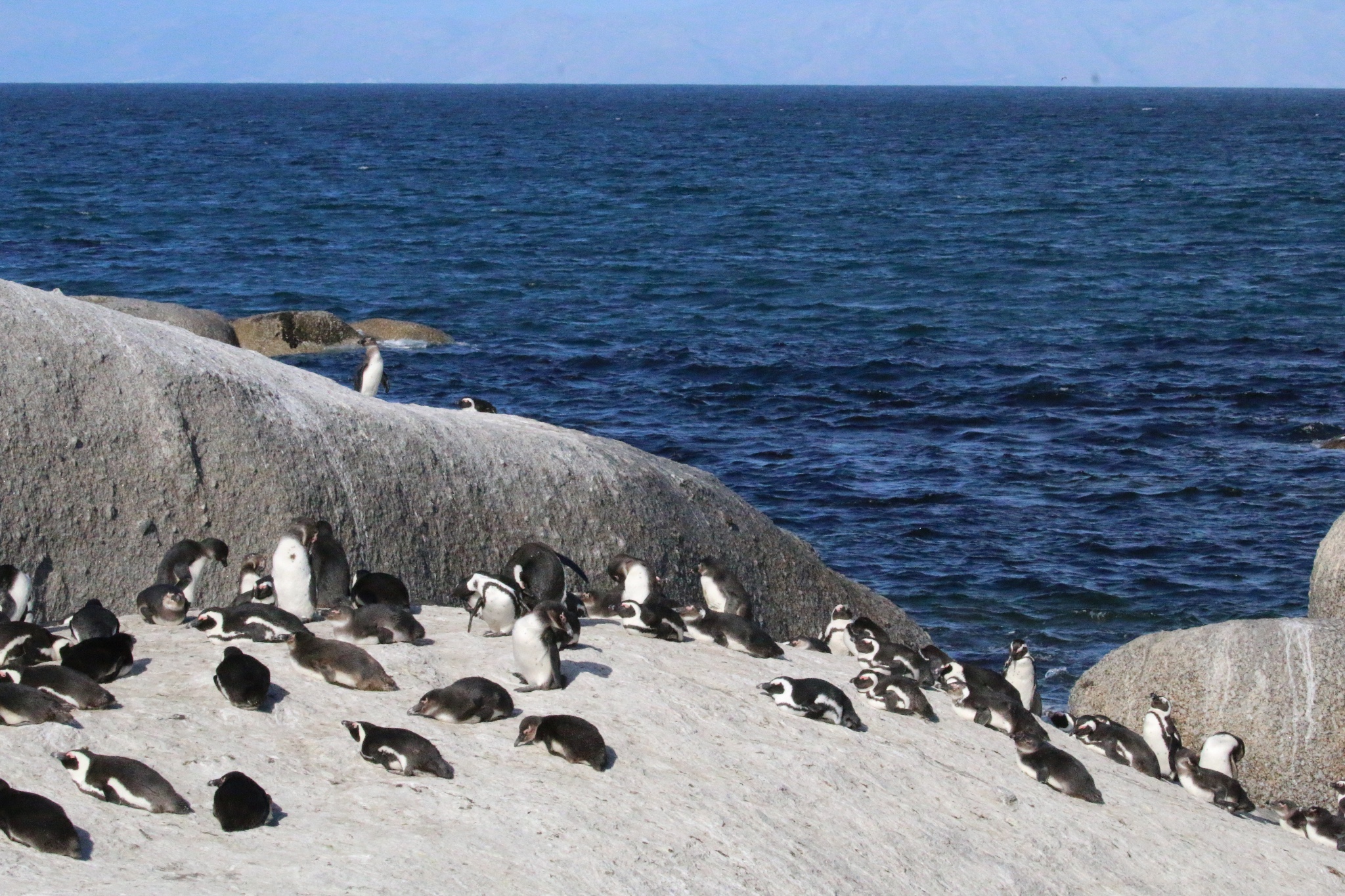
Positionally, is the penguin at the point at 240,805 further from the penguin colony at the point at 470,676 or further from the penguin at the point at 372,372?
the penguin at the point at 372,372

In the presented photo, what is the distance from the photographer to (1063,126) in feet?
511

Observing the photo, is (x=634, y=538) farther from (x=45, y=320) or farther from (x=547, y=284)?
(x=547, y=284)

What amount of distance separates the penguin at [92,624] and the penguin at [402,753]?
245 cm

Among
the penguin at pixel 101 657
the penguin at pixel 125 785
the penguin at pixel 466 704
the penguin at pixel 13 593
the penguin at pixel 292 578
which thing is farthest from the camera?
the penguin at pixel 292 578

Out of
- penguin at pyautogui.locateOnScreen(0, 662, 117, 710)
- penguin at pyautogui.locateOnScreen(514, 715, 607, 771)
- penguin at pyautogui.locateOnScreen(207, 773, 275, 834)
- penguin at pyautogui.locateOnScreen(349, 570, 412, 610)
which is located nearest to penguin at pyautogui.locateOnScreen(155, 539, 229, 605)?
penguin at pyautogui.locateOnScreen(349, 570, 412, 610)

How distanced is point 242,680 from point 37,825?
7.06ft

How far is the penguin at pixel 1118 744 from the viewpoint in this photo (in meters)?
12.6

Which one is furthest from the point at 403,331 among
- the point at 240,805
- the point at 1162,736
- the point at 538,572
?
the point at 240,805

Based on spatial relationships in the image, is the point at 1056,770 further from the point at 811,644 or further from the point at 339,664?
the point at 339,664

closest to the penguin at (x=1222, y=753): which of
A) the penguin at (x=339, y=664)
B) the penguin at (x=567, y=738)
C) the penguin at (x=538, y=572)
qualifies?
the penguin at (x=538, y=572)

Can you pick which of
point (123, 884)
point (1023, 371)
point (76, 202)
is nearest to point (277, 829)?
point (123, 884)

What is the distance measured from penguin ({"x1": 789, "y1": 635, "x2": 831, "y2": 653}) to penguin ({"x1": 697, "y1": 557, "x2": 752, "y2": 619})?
20.6 inches

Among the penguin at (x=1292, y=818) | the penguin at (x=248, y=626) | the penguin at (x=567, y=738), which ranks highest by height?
the penguin at (x=248, y=626)

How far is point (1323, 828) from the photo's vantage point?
12.1 m
